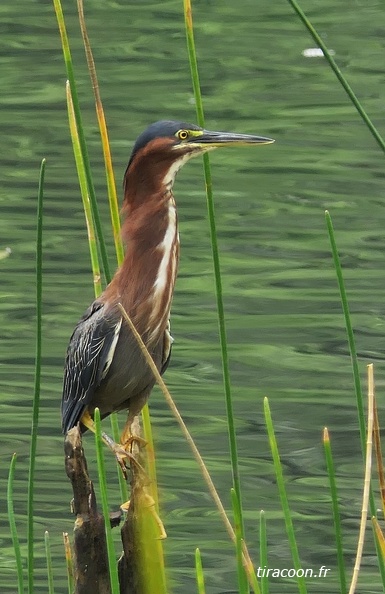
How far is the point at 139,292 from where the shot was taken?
11.9ft

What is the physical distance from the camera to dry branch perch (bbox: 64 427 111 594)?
317 cm

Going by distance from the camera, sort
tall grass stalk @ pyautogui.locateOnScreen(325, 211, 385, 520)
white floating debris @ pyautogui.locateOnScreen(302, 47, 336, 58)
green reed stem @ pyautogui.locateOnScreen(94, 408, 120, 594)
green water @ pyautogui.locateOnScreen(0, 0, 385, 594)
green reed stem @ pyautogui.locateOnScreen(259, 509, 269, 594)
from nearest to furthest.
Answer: green reed stem @ pyautogui.locateOnScreen(94, 408, 120, 594)
green reed stem @ pyautogui.locateOnScreen(259, 509, 269, 594)
tall grass stalk @ pyautogui.locateOnScreen(325, 211, 385, 520)
green water @ pyautogui.locateOnScreen(0, 0, 385, 594)
white floating debris @ pyautogui.locateOnScreen(302, 47, 336, 58)

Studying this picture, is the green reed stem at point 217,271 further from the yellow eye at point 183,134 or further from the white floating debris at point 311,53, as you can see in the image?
the white floating debris at point 311,53

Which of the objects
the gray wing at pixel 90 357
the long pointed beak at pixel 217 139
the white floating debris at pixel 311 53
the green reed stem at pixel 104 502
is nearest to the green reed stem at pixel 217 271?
the green reed stem at pixel 104 502

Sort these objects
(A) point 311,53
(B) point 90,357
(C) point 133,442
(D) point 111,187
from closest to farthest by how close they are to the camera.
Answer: (D) point 111,187, (C) point 133,442, (B) point 90,357, (A) point 311,53

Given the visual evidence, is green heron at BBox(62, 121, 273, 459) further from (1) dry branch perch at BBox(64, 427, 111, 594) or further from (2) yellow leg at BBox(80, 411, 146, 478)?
(1) dry branch perch at BBox(64, 427, 111, 594)

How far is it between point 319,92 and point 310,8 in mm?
1803

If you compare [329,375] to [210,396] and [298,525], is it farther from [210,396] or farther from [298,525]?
[298,525]

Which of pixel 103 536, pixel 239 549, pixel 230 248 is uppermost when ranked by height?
pixel 239 549

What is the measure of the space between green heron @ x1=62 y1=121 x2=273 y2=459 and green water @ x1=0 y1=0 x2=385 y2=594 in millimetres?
1475

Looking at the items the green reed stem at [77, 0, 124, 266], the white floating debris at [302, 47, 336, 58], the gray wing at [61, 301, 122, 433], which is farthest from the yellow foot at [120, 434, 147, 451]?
the white floating debris at [302, 47, 336, 58]

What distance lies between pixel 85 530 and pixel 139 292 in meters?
0.66

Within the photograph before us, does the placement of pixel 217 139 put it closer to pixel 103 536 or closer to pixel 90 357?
pixel 90 357

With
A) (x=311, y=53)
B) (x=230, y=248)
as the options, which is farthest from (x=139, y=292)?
(x=311, y=53)
